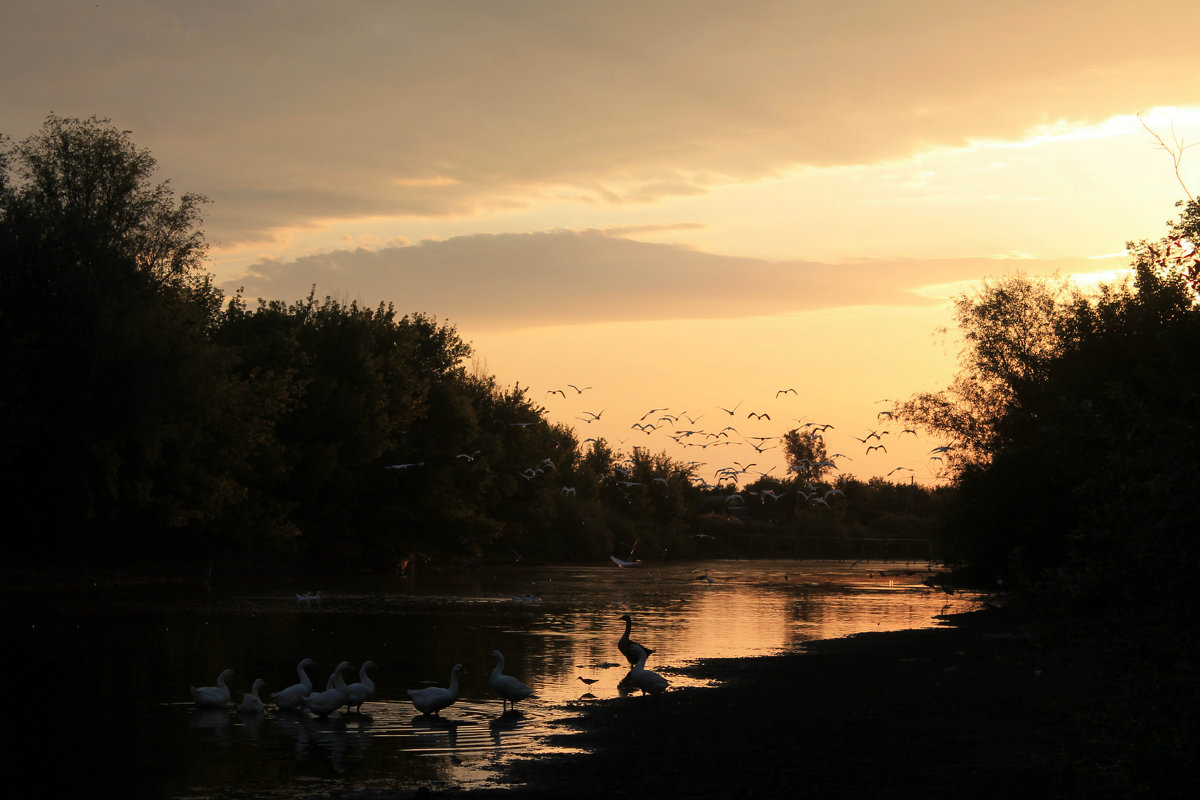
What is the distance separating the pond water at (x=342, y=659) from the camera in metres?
14.3

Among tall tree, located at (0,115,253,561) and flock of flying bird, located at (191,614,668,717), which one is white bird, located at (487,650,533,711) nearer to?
flock of flying bird, located at (191,614,668,717)

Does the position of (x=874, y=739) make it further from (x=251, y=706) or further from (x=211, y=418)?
(x=211, y=418)

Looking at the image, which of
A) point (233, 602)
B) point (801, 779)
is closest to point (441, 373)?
point (233, 602)

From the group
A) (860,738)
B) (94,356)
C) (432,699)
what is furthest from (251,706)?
(94,356)

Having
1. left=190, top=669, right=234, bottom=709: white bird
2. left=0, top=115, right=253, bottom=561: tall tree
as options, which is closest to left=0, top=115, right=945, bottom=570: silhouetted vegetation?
left=0, top=115, right=253, bottom=561: tall tree

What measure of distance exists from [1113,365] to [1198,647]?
29.3m

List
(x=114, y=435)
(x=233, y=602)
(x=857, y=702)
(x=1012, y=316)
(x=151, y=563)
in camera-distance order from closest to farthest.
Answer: (x=857, y=702) → (x=233, y=602) → (x=114, y=435) → (x=151, y=563) → (x=1012, y=316)

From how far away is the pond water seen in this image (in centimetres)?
Result: 1431

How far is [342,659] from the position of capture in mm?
26219

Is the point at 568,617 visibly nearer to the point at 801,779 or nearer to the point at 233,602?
the point at 233,602

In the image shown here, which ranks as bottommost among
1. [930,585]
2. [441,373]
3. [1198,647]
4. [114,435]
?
[930,585]

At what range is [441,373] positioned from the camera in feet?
300

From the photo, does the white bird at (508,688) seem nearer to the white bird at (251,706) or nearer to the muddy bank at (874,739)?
the muddy bank at (874,739)

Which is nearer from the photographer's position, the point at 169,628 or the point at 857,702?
the point at 857,702
